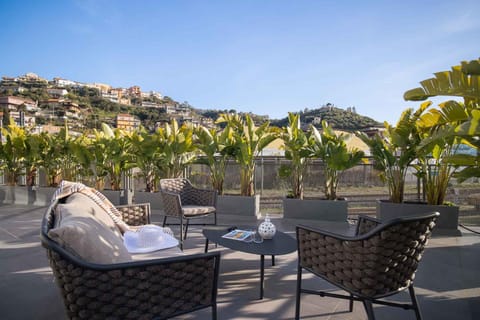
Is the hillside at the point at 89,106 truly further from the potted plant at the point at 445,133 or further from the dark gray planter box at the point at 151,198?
the dark gray planter box at the point at 151,198

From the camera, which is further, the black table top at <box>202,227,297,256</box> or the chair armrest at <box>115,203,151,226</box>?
the chair armrest at <box>115,203,151,226</box>

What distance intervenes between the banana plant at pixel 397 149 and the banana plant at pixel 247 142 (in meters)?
1.61

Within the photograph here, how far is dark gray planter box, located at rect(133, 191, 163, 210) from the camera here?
18.6 feet

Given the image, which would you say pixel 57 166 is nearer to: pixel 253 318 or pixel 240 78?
pixel 253 318

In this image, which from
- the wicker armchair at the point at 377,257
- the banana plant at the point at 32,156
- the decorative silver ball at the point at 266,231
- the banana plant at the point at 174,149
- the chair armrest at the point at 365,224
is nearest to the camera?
the wicker armchair at the point at 377,257

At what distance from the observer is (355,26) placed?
22.2ft

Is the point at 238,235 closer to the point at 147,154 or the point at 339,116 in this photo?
the point at 147,154

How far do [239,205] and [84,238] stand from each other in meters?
3.92

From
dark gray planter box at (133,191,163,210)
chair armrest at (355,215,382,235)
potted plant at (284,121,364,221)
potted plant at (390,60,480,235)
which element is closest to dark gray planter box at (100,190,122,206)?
dark gray planter box at (133,191,163,210)

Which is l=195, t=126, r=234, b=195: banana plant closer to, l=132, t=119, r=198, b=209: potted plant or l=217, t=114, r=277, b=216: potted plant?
l=217, t=114, r=277, b=216: potted plant

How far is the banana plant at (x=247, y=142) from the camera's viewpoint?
5.04 meters

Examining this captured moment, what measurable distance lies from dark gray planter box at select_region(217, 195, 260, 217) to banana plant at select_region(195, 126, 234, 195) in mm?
237

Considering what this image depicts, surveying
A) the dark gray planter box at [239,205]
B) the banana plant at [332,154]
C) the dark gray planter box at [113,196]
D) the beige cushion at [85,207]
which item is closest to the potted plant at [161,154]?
the dark gray planter box at [113,196]

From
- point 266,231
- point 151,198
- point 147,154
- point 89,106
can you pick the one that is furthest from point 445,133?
point 89,106
